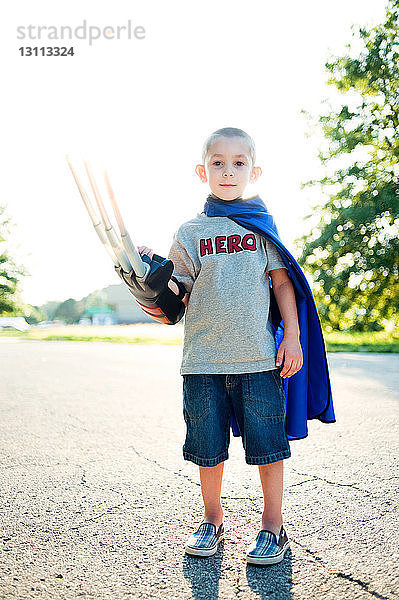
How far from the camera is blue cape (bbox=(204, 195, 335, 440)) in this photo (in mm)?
2379

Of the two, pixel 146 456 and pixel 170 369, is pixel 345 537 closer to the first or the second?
pixel 146 456

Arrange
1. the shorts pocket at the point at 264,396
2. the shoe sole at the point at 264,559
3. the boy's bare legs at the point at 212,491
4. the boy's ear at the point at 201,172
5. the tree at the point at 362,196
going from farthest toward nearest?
the tree at the point at 362,196
the boy's ear at the point at 201,172
the boy's bare legs at the point at 212,491
the shorts pocket at the point at 264,396
the shoe sole at the point at 264,559

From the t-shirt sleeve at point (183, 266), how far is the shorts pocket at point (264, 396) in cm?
43

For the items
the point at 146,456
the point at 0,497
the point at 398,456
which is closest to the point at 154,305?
the point at 0,497

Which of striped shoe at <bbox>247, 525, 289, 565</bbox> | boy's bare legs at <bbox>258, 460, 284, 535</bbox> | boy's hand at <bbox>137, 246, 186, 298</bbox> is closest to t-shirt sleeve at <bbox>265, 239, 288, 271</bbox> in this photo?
boy's hand at <bbox>137, 246, 186, 298</bbox>

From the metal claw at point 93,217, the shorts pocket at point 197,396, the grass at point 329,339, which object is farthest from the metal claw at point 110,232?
the grass at point 329,339

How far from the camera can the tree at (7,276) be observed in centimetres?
2812

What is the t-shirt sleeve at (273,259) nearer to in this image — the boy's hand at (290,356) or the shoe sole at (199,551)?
the boy's hand at (290,356)

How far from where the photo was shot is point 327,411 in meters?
2.47

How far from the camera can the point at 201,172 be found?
2.51 metres

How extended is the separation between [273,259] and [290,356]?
37 centimetres

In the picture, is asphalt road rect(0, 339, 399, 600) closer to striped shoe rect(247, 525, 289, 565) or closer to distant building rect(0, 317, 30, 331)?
striped shoe rect(247, 525, 289, 565)

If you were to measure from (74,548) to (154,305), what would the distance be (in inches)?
37.8

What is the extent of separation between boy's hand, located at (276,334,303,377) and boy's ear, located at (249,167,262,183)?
64 centimetres
